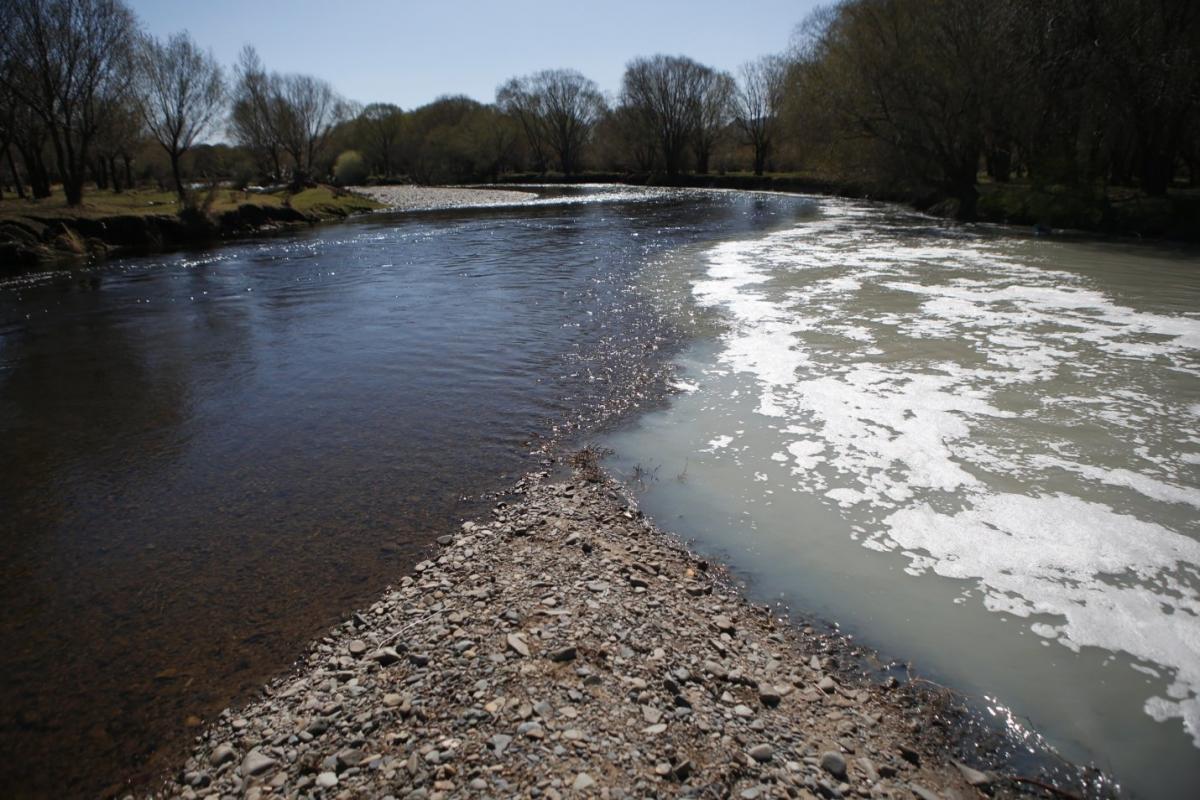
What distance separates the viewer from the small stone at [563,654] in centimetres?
409

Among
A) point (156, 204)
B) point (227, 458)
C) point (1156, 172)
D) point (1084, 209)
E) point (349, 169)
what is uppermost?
point (349, 169)

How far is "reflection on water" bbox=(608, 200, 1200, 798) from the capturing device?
14.0 ft

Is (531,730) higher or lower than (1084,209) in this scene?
lower

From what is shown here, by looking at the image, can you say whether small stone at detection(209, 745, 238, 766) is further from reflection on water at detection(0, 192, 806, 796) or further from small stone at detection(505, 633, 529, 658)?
small stone at detection(505, 633, 529, 658)

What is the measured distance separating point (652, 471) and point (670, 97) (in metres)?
83.8

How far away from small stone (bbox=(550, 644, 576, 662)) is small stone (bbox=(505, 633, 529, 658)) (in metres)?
0.17

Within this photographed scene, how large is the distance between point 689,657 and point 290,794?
234cm

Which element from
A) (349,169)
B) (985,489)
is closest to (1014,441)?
(985,489)

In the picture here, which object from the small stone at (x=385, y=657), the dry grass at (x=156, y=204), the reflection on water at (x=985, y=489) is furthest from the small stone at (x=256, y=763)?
the dry grass at (x=156, y=204)

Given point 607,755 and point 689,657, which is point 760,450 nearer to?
point 689,657

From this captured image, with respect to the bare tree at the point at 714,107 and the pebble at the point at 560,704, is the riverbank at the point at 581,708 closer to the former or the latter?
the pebble at the point at 560,704

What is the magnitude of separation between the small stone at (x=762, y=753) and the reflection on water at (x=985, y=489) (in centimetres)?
152

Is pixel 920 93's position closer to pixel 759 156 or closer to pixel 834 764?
pixel 834 764

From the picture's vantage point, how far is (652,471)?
7.16m
